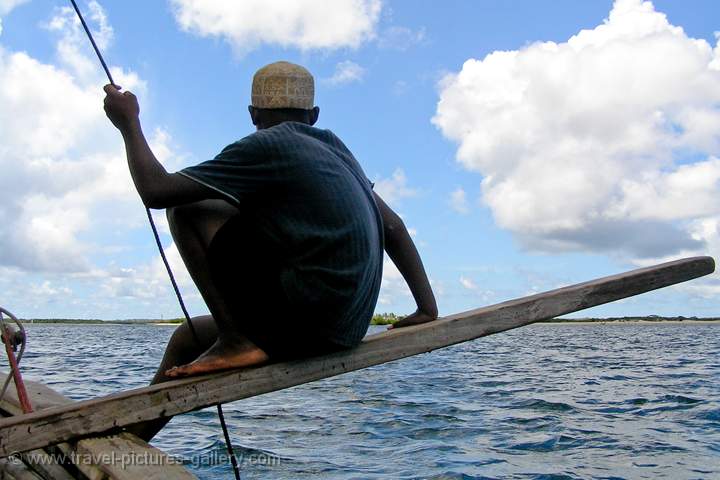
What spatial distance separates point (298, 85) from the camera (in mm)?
2809

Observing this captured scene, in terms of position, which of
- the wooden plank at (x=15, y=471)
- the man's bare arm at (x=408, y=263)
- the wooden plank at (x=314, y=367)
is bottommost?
the wooden plank at (x=15, y=471)

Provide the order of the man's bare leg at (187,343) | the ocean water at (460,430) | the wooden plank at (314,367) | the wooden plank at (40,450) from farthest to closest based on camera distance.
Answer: the ocean water at (460,430) < the man's bare leg at (187,343) < the wooden plank at (40,450) < the wooden plank at (314,367)

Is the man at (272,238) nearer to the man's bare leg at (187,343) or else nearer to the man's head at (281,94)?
the man's head at (281,94)

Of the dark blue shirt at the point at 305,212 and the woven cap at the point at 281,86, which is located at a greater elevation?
the woven cap at the point at 281,86

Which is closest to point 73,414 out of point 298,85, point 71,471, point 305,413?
point 71,471

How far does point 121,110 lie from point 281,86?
62 cm

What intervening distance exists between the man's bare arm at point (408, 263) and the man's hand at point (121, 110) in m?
1.19

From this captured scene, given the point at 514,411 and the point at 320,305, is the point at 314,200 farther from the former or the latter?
the point at 514,411

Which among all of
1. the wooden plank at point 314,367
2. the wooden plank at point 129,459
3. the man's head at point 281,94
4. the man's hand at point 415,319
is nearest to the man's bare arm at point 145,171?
the man's head at point 281,94

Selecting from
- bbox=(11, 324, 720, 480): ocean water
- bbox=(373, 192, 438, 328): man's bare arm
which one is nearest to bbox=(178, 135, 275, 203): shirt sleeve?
bbox=(373, 192, 438, 328): man's bare arm

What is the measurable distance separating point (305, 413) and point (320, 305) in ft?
20.7

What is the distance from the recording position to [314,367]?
2.71 m

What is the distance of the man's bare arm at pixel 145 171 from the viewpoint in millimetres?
2408

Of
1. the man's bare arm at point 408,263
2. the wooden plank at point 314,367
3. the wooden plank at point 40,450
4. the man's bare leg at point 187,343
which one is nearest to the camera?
the wooden plank at point 314,367
